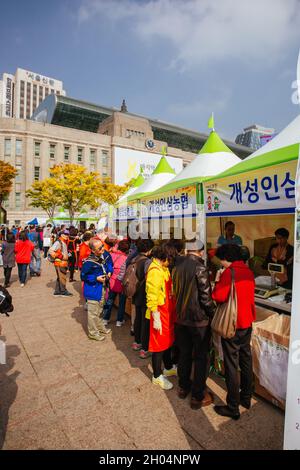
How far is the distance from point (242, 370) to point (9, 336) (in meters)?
4.20

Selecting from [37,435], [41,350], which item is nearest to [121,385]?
[37,435]

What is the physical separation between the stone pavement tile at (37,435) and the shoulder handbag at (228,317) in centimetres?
180

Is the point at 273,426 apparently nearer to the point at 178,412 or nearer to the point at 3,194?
the point at 178,412

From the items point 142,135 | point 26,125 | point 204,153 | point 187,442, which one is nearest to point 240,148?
point 142,135

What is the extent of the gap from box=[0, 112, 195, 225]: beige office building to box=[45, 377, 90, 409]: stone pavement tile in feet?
132

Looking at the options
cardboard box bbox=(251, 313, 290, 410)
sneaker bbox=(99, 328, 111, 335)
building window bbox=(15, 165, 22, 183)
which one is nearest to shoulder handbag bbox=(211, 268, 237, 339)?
cardboard box bbox=(251, 313, 290, 410)

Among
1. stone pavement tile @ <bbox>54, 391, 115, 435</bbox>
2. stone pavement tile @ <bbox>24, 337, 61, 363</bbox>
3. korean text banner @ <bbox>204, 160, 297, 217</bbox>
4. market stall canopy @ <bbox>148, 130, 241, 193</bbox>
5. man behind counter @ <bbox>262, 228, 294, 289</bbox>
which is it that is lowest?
stone pavement tile @ <bbox>24, 337, 61, 363</bbox>

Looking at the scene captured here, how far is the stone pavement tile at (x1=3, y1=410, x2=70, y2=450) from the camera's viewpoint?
2.39 m

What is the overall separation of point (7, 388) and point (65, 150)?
44.8m

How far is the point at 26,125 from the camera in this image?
39219 millimetres

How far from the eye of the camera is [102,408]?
2881mm

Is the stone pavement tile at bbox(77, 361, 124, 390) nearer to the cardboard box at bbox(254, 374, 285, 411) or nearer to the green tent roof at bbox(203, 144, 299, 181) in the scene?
the cardboard box at bbox(254, 374, 285, 411)

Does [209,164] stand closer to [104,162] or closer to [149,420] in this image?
[149,420]

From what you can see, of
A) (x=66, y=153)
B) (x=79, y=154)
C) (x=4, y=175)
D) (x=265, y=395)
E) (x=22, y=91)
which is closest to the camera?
(x=265, y=395)
